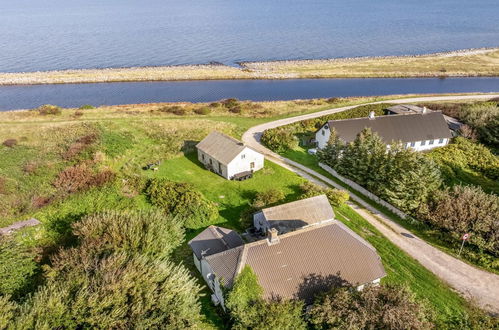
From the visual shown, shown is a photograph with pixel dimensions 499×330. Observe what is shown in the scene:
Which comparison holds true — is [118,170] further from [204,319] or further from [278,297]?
[278,297]

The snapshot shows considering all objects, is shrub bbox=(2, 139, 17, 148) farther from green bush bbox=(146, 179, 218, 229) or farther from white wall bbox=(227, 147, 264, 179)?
white wall bbox=(227, 147, 264, 179)


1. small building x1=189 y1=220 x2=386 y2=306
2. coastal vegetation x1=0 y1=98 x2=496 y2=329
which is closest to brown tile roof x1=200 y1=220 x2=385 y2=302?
small building x1=189 y1=220 x2=386 y2=306

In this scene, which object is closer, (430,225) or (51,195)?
(430,225)

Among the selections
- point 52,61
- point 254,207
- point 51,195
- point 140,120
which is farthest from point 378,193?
point 52,61

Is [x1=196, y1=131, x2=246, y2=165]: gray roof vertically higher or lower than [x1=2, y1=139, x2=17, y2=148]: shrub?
higher

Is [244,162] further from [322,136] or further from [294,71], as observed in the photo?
[294,71]

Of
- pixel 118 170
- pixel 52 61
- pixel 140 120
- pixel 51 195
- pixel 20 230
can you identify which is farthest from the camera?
pixel 52 61

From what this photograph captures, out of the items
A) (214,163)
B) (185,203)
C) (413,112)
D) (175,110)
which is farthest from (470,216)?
(175,110)
